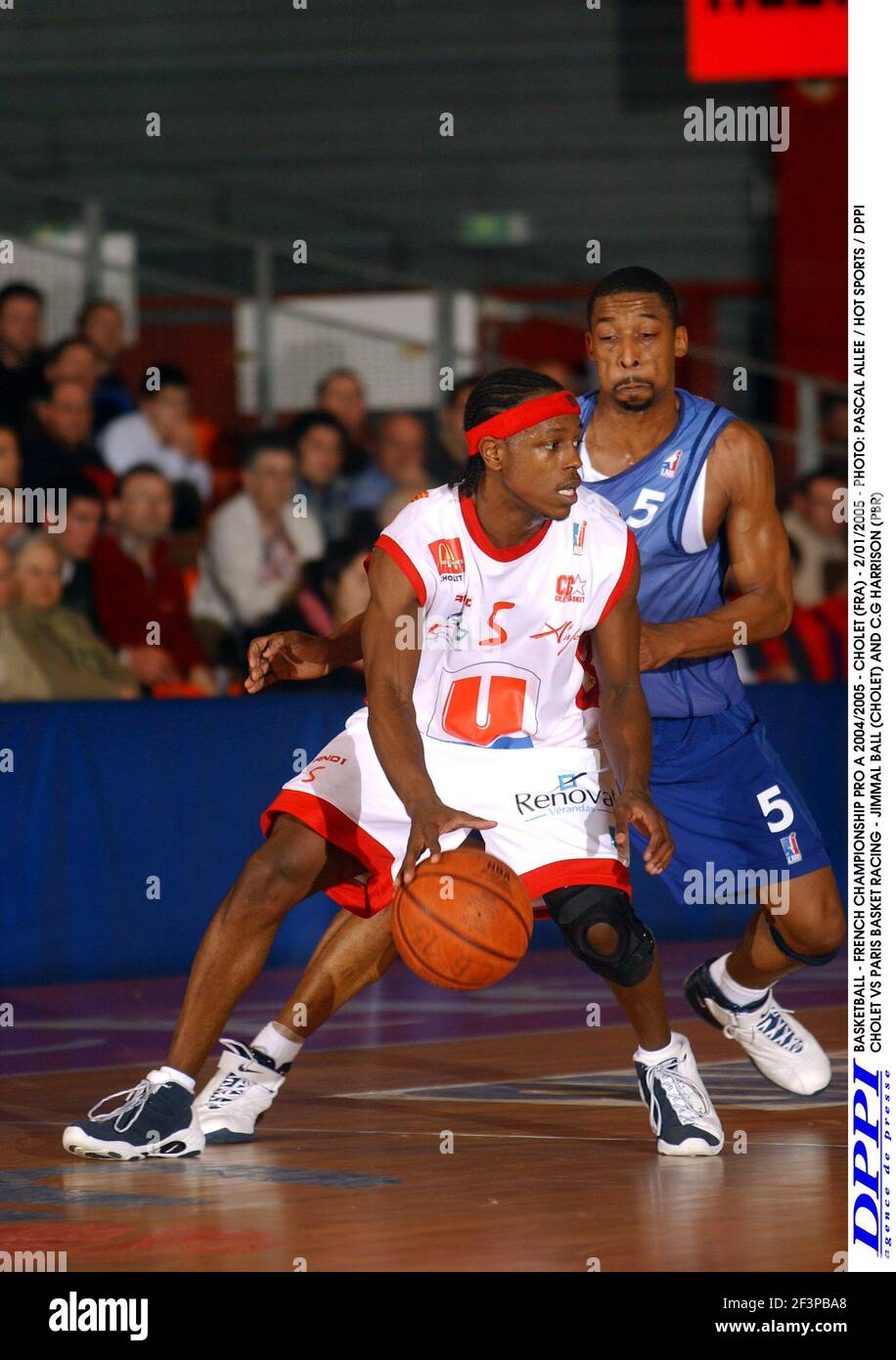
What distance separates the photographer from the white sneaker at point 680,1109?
633cm

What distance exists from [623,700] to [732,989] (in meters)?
1.51

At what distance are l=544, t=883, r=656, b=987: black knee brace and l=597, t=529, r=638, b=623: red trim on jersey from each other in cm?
72

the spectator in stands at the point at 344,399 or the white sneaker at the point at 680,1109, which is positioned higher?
the spectator in stands at the point at 344,399

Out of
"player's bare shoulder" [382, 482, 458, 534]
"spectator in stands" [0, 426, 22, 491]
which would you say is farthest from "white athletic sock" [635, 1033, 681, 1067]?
"spectator in stands" [0, 426, 22, 491]

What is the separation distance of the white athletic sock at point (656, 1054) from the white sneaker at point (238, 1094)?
97 centimetres

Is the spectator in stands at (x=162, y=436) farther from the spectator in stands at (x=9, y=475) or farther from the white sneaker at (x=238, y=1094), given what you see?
the white sneaker at (x=238, y=1094)

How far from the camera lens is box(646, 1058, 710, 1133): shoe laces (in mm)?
6379

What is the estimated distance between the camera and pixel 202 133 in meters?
19.6

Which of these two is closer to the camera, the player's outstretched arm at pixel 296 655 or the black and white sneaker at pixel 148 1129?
the black and white sneaker at pixel 148 1129

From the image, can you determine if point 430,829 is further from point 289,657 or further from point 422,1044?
point 422,1044

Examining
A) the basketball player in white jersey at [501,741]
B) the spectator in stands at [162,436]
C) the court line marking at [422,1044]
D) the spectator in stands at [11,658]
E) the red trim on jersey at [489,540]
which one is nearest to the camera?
the basketball player in white jersey at [501,741]

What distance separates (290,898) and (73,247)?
516 inches

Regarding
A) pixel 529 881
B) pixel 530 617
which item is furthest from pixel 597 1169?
pixel 530 617

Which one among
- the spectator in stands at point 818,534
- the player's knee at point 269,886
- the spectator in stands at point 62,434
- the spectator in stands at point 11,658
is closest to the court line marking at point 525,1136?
the player's knee at point 269,886
